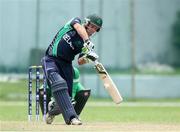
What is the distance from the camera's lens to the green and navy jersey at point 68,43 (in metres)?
14.4

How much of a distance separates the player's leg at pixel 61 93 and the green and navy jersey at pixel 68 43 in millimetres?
243

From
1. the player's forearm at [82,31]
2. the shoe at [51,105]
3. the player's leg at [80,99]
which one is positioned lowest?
the player's leg at [80,99]

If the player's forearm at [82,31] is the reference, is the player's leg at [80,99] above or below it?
below

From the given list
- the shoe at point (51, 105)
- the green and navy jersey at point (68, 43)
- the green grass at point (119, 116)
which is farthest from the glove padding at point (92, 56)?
the green grass at point (119, 116)

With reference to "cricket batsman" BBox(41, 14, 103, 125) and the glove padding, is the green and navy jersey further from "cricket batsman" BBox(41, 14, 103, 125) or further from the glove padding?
the glove padding

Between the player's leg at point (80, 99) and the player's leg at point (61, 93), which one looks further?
the player's leg at point (80, 99)

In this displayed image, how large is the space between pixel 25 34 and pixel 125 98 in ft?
17.0

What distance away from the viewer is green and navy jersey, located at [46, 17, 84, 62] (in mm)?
14430

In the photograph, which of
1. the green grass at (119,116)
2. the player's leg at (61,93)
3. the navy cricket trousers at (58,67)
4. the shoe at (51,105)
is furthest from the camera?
the green grass at (119,116)

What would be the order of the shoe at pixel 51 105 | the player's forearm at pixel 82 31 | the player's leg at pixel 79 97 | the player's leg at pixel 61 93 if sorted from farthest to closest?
1. the player's leg at pixel 79 97
2. the shoe at pixel 51 105
3. the player's forearm at pixel 82 31
4. the player's leg at pixel 61 93

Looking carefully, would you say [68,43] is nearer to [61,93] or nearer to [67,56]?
[67,56]

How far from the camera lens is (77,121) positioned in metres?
13.9

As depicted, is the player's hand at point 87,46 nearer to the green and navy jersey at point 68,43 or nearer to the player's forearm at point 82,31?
the player's forearm at point 82,31

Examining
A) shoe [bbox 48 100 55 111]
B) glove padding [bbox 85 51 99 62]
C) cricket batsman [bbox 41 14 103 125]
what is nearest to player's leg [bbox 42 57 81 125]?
cricket batsman [bbox 41 14 103 125]
